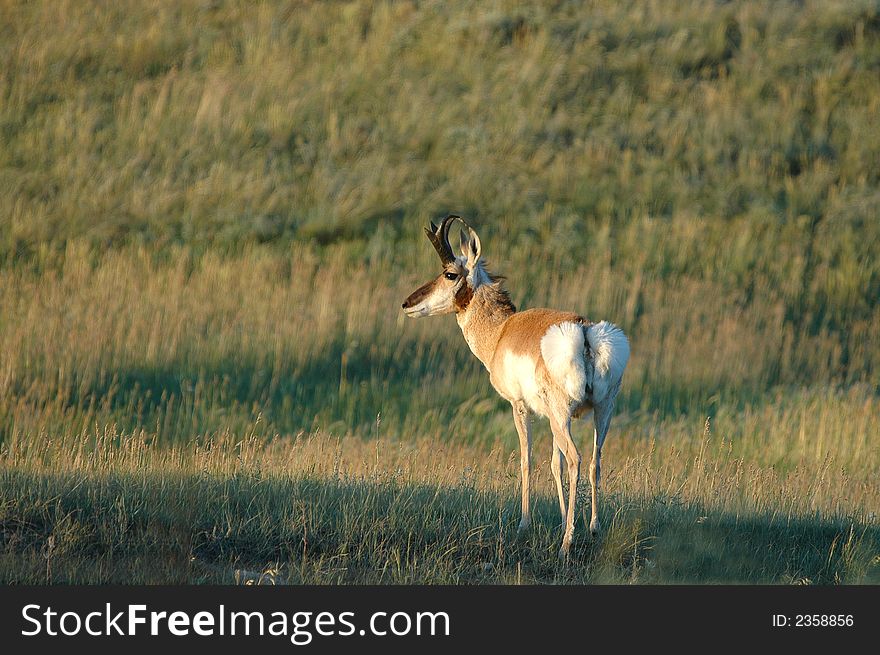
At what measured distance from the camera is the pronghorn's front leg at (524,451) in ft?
30.9

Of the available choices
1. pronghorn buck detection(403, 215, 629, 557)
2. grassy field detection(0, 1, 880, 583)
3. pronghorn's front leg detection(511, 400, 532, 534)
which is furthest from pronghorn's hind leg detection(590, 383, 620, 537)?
pronghorn's front leg detection(511, 400, 532, 534)

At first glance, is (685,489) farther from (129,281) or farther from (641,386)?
(129,281)

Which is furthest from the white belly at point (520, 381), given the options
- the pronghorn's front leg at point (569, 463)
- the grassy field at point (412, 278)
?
the grassy field at point (412, 278)

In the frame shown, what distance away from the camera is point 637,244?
873 inches

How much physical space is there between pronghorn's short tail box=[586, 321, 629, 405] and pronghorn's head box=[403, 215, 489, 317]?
5.65ft

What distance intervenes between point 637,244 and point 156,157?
9.89m

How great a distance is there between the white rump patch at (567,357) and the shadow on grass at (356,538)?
1.27 m

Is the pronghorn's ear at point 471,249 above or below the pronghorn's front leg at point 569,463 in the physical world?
above

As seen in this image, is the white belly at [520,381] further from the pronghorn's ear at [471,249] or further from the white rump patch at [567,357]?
the pronghorn's ear at [471,249]

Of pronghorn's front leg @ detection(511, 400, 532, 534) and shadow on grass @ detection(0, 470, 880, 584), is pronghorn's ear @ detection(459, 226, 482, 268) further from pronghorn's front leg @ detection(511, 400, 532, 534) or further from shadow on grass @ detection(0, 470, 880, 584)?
shadow on grass @ detection(0, 470, 880, 584)

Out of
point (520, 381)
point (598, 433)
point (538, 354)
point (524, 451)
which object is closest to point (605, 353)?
point (538, 354)

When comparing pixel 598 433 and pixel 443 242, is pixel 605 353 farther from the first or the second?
pixel 443 242

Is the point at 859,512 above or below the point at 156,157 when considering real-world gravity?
below

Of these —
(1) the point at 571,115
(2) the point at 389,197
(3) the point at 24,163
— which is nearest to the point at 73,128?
(3) the point at 24,163
